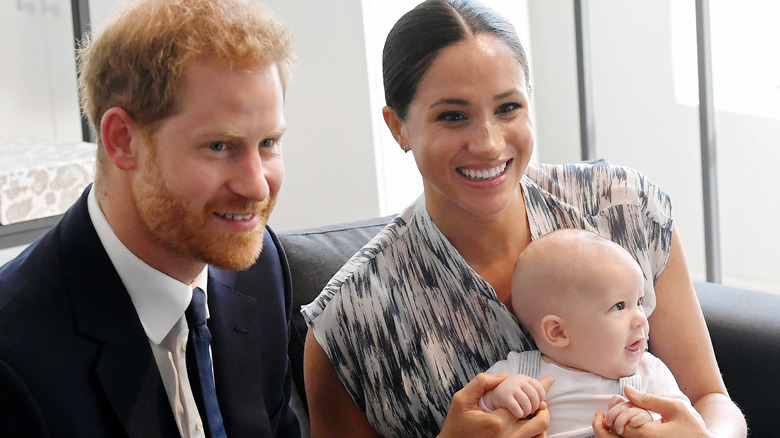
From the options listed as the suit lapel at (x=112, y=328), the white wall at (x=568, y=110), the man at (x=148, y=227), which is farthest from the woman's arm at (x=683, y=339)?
the white wall at (x=568, y=110)

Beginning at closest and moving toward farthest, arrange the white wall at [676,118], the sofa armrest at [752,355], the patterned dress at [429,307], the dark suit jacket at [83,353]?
the dark suit jacket at [83,353] → the patterned dress at [429,307] → the sofa armrest at [752,355] → the white wall at [676,118]

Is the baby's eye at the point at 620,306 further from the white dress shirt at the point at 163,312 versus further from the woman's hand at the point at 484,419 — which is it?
the white dress shirt at the point at 163,312

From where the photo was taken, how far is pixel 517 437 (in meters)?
1.65

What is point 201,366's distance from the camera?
153cm

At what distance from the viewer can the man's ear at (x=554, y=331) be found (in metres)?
1.75

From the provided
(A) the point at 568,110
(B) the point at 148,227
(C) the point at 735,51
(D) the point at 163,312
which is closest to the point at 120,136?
(B) the point at 148,227

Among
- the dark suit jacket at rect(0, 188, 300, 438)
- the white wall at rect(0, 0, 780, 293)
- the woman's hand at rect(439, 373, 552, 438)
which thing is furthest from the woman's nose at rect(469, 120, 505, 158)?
the white wall at rect(0, 0, 780, 293)

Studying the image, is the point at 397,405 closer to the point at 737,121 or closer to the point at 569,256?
the point at 569,256

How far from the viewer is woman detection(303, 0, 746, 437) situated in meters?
1.74

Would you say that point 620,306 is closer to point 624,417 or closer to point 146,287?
point 624,417

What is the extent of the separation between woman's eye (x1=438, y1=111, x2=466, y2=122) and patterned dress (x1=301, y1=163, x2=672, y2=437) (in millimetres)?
230

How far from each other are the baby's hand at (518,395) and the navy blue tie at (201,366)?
471 millimetres

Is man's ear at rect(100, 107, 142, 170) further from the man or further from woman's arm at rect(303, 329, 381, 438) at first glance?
woman's arm at rect(303, 329, 381, 438)

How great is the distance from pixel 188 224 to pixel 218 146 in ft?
0.40
